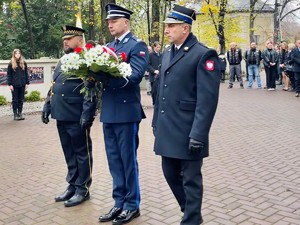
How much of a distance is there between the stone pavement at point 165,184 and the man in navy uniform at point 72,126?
211 mm

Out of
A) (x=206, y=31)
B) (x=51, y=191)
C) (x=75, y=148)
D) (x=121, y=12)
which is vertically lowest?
(x=51, y=191)

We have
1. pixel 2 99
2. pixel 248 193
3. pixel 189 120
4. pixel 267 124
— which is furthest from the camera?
pixel 2 99

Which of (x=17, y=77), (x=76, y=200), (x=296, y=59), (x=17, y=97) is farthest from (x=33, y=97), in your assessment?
(x=76, y=200)

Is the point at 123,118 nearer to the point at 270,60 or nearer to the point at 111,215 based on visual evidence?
the point at 111,215

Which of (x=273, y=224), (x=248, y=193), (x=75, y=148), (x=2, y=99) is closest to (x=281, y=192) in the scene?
(x=248, y=193)

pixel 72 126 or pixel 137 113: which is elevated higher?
pixel 137 113

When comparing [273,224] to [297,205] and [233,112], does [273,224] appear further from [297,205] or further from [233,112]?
[233,112]

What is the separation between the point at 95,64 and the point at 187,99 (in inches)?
35.7

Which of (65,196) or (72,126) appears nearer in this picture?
(72,126)

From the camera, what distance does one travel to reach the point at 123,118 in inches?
175

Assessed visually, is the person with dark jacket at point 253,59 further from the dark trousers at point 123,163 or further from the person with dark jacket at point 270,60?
the dark trousers at point 123,163

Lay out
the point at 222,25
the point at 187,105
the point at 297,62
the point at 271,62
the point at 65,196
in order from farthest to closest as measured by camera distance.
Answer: the point at 222,25
the point at 271,62
the point at 297,62
the point at 65,196
the point at 187,105

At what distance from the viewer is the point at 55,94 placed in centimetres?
514

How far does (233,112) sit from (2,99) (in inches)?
328
